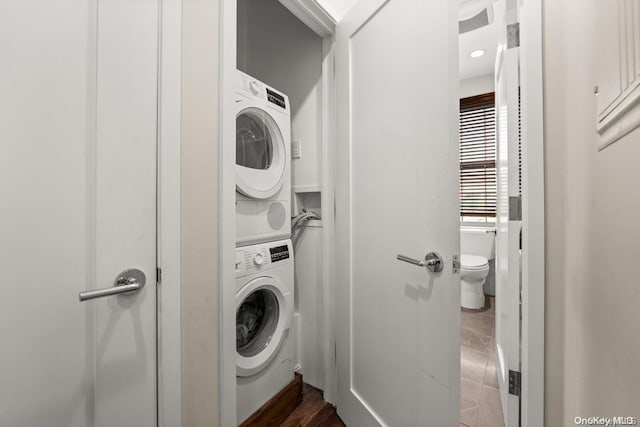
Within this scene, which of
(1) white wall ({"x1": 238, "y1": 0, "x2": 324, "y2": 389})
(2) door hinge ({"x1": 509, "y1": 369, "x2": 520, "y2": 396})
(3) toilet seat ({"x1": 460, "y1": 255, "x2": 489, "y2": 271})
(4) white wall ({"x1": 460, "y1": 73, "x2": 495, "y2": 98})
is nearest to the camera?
(2) door hinge ({"x1": 509, "y1": 369, "x2": 520, "y2": 396})

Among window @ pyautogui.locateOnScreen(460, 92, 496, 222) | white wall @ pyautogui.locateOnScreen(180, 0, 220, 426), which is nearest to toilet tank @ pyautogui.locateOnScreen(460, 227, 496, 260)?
window @ pyautogui.locateOnScreen(460, 92, 496, 222)

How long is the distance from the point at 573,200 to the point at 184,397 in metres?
1.24

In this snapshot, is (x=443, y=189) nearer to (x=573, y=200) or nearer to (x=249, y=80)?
(x=573, y=200)

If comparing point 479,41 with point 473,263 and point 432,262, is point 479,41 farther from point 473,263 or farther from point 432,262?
point 432,262

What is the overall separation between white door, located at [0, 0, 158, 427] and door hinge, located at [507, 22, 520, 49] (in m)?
1.13

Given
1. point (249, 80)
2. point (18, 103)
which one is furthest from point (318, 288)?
point (18, 103)

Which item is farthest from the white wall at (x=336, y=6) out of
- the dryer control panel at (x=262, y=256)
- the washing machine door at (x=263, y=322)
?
the washing machine door at (x=263, y=322)

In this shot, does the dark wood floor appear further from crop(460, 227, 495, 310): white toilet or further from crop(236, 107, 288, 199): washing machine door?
crop(460, 227, 495, 310): white toilet

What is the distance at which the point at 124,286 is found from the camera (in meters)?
0.63

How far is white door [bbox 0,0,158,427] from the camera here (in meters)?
0.52

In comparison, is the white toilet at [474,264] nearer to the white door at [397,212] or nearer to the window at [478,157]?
the window at [478,157]

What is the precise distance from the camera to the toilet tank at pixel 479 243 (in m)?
2.64

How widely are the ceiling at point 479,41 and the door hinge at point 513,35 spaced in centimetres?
95

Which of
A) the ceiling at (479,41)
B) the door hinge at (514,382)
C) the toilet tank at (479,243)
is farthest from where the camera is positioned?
the toilet tank at (479,243)
